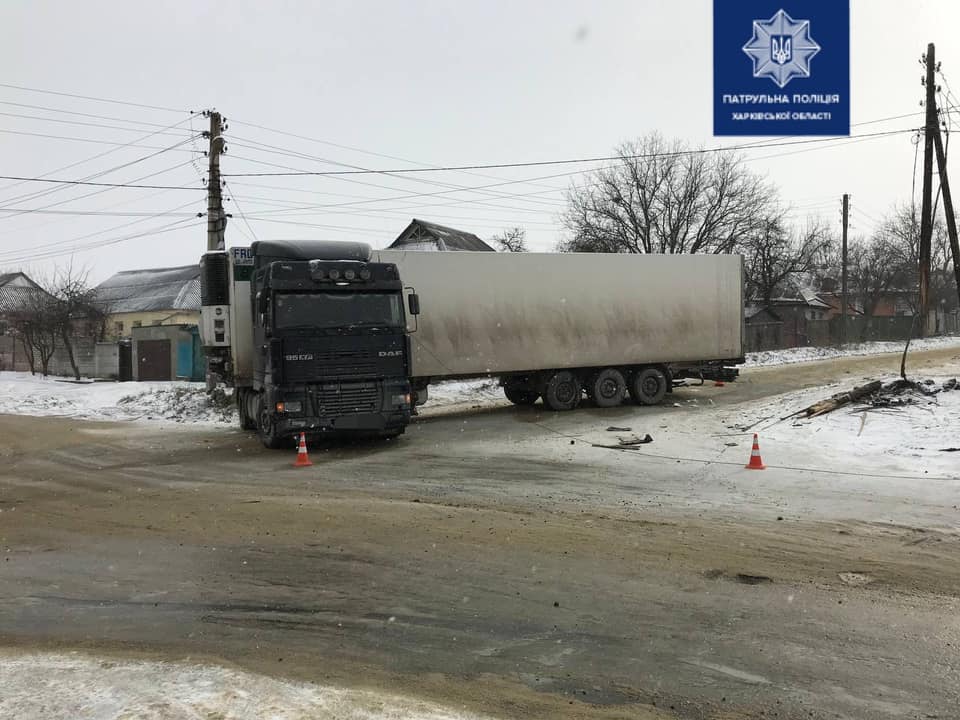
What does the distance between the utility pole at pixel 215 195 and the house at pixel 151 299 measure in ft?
111

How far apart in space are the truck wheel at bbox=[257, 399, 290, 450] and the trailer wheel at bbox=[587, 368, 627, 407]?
310 inches

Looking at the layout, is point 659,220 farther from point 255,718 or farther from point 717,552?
point 255,718

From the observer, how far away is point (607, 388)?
18.9m

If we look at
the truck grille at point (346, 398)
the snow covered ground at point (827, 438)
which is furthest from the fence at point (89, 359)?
the snow covered ground at point (827, 438)

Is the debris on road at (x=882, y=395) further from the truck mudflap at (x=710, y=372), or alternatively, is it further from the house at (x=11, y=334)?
the house at (x=11, y=334)

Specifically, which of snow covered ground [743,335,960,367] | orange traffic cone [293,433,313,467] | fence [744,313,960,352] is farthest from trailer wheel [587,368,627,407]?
fence [744,313,960,352]

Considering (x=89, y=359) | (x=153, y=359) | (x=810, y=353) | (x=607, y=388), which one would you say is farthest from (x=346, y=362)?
(x=810, y=353)

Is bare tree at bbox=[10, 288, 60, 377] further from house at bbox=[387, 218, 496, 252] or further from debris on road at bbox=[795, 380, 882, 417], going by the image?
debris on road at bbox=[795, 380, 882, 417]

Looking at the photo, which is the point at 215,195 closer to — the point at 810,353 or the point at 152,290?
the point at 810,353

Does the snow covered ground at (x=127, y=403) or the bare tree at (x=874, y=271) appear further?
the bare tree at (x=874, y=271)

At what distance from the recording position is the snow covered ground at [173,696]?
3668mm

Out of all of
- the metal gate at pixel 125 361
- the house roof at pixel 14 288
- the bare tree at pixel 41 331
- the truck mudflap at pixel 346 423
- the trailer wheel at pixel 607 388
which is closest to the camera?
the truck mudflap at pixel 346 423

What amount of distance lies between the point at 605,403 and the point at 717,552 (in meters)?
12.2

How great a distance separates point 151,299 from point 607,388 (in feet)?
166
